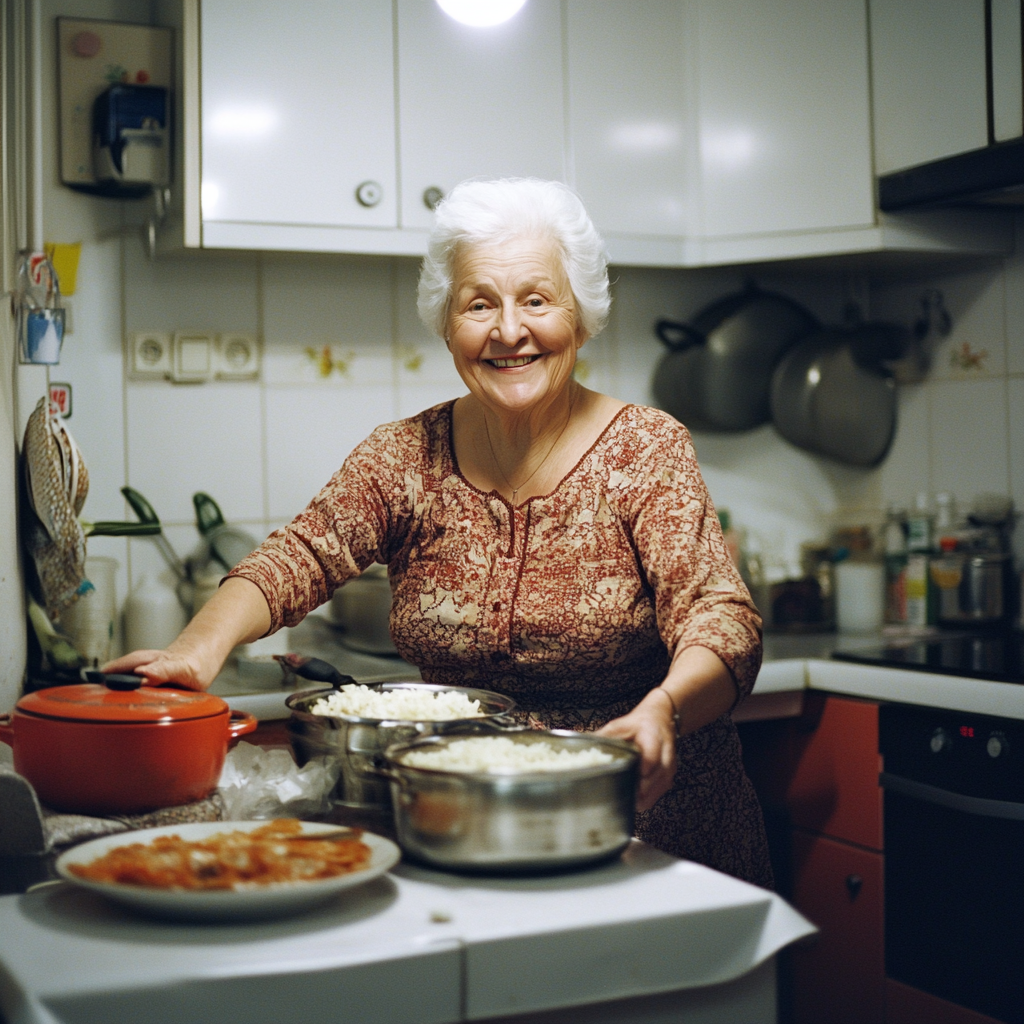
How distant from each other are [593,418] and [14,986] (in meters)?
0.99

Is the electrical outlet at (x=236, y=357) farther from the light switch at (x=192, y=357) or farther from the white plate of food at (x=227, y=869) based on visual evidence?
the white plate of food at (x=227, y=869)

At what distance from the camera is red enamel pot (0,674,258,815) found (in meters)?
1.01

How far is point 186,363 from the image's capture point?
7.31 feet

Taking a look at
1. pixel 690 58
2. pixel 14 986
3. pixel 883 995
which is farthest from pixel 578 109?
pixel 14 986

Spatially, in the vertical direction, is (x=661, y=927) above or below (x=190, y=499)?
below

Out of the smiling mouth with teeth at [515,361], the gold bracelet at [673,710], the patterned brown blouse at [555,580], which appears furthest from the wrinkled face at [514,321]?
the gold bracelet at [673,710]

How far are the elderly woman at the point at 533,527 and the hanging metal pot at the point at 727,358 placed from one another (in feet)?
3.46

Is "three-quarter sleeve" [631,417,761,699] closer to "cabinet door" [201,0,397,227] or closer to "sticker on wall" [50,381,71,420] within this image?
"cabinet door" [201,0,397,227]

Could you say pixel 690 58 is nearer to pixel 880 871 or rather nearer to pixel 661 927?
pixel 880 871

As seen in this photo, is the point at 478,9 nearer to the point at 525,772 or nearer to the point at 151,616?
the point at 151,616

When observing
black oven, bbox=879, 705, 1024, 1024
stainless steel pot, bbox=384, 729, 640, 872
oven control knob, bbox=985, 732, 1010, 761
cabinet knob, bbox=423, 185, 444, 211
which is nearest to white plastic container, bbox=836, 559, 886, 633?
black oven, bbox=879, 705, 1024, 1024

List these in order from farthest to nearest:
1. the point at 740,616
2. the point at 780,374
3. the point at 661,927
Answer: the point at 780,374 → the point at 740,616 → the point at 661,927

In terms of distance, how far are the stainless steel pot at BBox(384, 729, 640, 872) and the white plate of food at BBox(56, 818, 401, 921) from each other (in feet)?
0.13

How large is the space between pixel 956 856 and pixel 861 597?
0.73 m
